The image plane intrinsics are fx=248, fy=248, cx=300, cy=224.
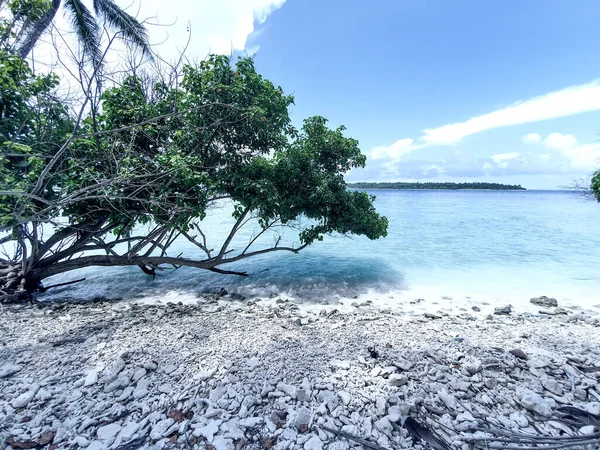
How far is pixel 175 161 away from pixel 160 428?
198 inches

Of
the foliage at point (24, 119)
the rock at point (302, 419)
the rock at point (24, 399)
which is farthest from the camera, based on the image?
→ the foliage at point (24, 119)

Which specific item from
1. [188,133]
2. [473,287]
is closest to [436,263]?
[473,287]

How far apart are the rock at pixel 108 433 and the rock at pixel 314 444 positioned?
203 centimetres

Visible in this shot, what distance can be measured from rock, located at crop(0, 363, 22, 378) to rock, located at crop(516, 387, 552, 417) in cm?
693

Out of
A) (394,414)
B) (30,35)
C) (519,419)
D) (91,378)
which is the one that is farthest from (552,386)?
(30,35)

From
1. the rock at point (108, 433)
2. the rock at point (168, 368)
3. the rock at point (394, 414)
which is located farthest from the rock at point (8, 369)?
the rock at point (394, 414)

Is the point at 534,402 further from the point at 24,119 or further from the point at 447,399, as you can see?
the point at 24,119

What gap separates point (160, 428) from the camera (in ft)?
8.93

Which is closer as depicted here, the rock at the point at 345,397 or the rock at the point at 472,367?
the rock at the point at 345,397

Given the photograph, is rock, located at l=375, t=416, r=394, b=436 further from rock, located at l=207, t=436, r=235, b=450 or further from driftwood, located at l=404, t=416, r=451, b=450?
rock, located at l=207, t=436, r=235, b=450

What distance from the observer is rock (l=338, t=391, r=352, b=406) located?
120 inches

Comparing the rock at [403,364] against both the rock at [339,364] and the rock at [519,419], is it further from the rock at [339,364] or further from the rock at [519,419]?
the rock at [519,419]

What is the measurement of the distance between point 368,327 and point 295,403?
2.61m

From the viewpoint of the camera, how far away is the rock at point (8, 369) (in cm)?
361
